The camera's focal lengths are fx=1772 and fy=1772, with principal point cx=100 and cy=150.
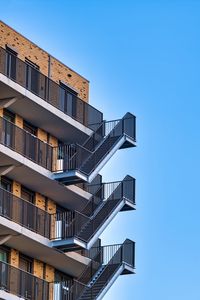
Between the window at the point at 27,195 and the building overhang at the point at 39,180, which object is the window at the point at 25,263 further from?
the building overhang at the point at 39,180

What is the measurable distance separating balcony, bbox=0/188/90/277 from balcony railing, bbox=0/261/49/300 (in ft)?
4.67

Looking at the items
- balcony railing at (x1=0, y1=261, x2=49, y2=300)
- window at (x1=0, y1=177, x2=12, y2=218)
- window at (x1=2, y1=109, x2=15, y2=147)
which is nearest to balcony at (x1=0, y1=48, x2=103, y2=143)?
window at (x1=2, y1=109, x2=15, y2=147)

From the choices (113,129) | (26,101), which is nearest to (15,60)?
(26,101)

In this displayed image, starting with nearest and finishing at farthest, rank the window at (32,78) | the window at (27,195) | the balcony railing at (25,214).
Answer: the balcony railing at (25,214)
the window at (32,78)
the window at (27,195)

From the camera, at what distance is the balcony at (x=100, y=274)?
73.1m

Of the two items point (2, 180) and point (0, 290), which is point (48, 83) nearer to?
A: point (2, 180)

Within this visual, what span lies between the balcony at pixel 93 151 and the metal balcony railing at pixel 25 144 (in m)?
0.79

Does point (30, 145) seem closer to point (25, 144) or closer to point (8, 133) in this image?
point (25, 144)

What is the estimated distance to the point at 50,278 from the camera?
74062 millimetres

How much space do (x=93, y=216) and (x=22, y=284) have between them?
18.5 feet

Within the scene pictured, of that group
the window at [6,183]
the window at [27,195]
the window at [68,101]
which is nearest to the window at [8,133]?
the window at [6,183]

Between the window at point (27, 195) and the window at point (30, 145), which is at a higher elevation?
the window at point (30, 145)

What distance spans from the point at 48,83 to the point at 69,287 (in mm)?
8552

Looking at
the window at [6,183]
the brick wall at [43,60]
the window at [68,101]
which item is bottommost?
the window at [6,183]
